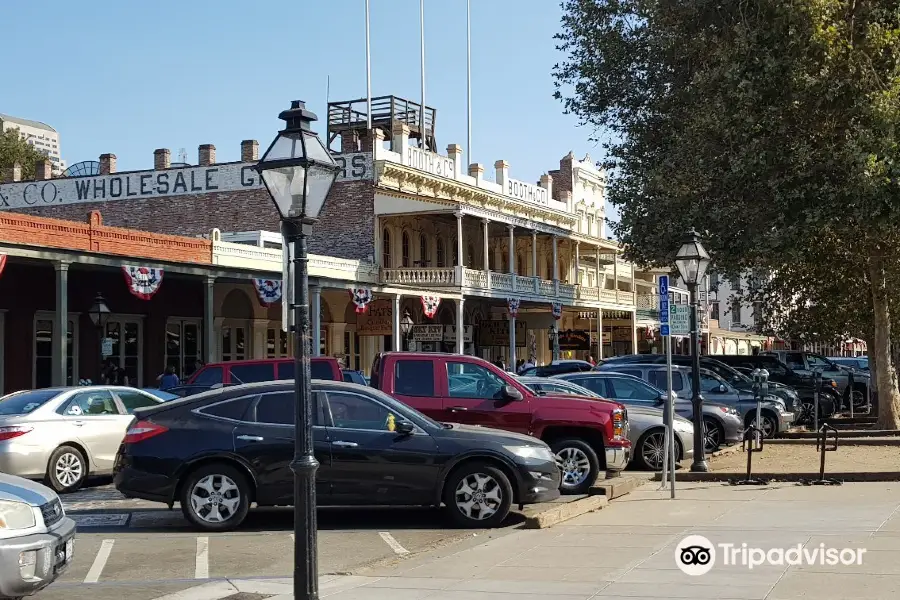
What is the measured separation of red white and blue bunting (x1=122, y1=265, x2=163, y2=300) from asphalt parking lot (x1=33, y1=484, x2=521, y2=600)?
35.9ft

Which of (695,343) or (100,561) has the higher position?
(695,343)

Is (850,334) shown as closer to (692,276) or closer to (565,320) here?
(692,276)

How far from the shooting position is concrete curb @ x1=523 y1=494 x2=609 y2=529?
11.6 metres

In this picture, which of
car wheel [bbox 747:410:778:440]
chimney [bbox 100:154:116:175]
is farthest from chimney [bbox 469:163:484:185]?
car wheel [bbox 747:410:778:440]

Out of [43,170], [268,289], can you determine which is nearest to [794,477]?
[268,289]

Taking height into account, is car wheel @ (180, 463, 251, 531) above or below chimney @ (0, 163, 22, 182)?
below

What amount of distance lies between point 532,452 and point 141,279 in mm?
15068

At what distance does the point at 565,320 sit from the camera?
58750 millimetres

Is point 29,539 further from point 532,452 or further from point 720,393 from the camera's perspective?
point 720,393

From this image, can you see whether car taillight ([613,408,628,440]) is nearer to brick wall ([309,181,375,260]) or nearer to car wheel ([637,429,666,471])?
car wheel ([637,429,666,471])

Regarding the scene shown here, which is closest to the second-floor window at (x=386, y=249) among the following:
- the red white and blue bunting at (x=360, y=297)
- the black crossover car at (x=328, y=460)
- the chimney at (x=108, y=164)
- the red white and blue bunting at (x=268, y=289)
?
the red white and blue bunting at (x=360, y=297)

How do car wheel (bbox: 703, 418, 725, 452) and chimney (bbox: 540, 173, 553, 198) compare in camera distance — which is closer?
car wheel (bbox: 703, 418, 725, 452)

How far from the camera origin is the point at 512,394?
1413cm

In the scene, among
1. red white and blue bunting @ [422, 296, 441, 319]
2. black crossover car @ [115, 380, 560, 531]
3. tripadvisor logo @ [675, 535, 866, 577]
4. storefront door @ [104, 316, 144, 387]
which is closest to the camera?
tripadvisor logo @ [675, 535, 866, 577]
